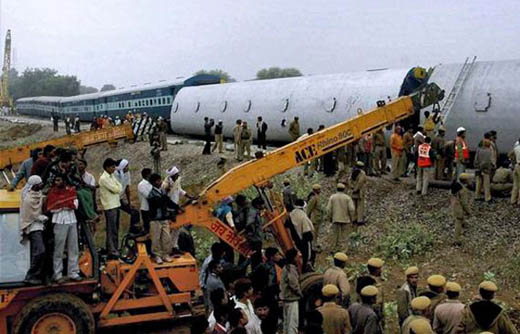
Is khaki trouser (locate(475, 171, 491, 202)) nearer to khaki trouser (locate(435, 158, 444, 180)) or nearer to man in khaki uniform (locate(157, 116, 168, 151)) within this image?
khaki trouser (locate(435, 158, 444, 180))

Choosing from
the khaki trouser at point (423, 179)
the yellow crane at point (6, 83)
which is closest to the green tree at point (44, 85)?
the yellow crane at point (6, 83)

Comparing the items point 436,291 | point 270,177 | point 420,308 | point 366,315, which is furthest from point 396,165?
point 420,308

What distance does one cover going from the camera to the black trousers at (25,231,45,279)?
6.55 metres

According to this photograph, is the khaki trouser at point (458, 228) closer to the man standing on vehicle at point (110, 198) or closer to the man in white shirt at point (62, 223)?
the man standing on vehicle at point (110, 198)

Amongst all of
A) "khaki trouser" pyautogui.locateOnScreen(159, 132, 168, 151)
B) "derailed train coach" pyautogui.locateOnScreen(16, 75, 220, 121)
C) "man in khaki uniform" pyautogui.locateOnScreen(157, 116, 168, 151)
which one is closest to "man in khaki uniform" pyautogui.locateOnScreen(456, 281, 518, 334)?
"man in khaki uniform" pyautogui.locateOnScreen(157, 116, 168, 151)

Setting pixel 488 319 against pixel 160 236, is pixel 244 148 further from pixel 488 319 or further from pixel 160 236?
pixel 488 319

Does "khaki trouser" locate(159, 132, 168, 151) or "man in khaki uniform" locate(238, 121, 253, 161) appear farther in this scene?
"khaki trouser" locate(159, 132, 168, 151)

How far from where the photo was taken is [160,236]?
8.07 metres

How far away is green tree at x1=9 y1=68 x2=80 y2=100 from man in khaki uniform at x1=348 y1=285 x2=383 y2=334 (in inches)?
4025

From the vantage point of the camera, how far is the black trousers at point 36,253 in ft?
21.5

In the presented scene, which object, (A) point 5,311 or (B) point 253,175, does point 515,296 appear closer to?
(B) point 253,175

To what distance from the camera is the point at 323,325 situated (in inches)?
220

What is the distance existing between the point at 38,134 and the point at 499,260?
125ft

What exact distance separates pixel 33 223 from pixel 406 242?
765cm
